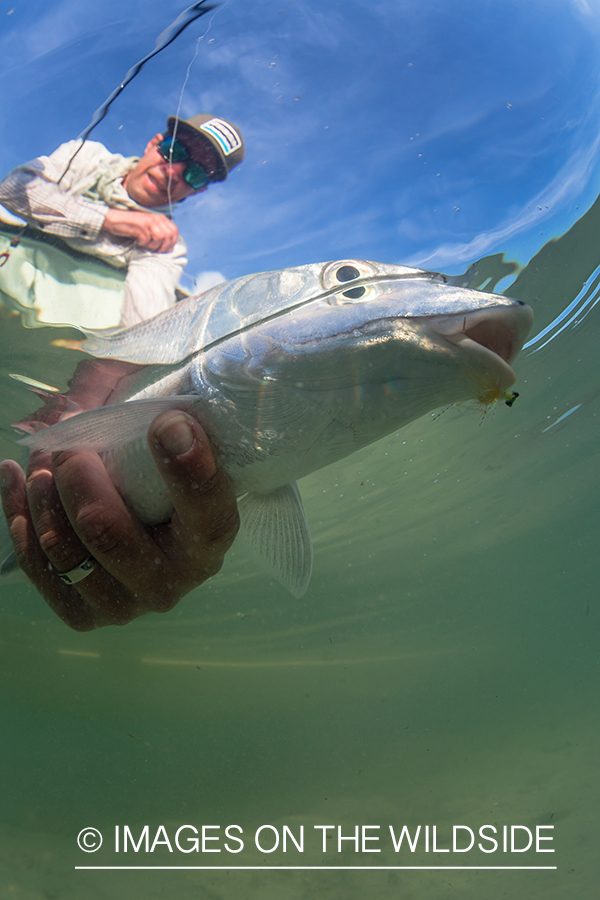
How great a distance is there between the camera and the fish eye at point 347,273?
6.16 feet

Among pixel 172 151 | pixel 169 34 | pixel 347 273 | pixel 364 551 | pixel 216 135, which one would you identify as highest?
pixel 364 551

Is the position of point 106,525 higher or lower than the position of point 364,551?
lower

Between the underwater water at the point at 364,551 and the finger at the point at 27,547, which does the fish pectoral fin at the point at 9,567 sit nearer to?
the finger at the point at 27,547

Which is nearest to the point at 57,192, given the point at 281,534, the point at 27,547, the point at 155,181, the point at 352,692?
the point at 155,181

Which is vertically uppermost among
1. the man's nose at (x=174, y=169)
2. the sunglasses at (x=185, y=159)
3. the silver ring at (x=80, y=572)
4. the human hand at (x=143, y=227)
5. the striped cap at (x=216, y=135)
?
the striped cap at (x=216, y=135)

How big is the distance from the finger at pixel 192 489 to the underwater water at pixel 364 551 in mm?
1224

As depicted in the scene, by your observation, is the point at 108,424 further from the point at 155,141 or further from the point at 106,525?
the point at 155,141

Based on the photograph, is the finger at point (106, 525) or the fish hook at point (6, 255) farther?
the fish hook at point (6, 255)

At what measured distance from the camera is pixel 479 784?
39.4 feet

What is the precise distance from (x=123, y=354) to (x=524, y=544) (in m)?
19.1

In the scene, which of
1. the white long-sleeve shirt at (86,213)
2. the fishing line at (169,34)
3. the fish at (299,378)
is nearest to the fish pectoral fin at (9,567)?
the fish at (299,378)

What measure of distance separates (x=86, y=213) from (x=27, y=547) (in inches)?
83.1

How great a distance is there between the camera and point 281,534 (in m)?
2.50

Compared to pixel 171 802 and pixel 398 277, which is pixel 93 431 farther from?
pixel 171 802
